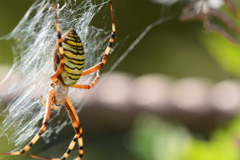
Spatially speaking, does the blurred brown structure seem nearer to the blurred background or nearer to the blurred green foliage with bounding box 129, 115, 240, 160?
the blurred background

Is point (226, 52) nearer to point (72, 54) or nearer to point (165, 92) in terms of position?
point (72, 54)

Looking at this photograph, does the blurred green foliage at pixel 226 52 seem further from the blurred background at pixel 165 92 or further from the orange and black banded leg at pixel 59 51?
the orange and black banded leg at pixel 59 51

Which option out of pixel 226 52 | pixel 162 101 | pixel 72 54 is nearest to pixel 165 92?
pixel 162 101

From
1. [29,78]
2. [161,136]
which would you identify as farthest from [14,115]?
[161,136]

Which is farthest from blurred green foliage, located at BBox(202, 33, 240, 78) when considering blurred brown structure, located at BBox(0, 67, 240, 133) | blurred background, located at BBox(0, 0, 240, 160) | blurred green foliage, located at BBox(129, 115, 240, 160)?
blurred brown structure, located at BBox(0, 67, 240, 133)

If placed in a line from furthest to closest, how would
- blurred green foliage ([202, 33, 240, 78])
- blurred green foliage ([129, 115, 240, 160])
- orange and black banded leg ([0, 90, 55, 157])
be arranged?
1. blurred green foliage ([202, 33, 240, 78])
2. blurred green foliage ([129, 115, 240, 160])
3. orange and black banded leg ([0, 90, 55, 157])

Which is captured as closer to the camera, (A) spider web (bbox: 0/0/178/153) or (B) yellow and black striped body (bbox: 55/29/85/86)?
(B) yellow and black striped body (bbox: 55/29/85/86)
